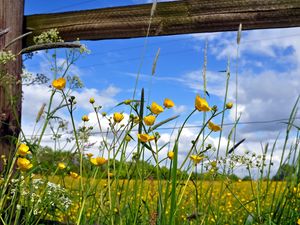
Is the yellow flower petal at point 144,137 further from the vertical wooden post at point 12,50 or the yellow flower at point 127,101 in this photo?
the vertical wooden post at point 12,50

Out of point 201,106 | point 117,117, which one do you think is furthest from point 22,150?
point 201,106

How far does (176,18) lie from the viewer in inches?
132

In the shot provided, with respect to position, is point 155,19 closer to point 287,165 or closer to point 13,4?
point 13,4

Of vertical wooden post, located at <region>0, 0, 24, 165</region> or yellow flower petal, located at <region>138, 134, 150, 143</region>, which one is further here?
vertical wooden post, located at <region>0, 0, 24, 165</region>

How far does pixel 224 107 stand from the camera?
1708 millimetres

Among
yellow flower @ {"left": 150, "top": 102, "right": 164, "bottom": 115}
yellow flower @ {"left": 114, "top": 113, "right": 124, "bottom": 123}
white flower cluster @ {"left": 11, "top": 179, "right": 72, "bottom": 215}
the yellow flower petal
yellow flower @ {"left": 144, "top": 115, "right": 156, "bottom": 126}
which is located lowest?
white flower cluster @ {"left": 11, "top": 179, "right": 72, "bottom": 215}

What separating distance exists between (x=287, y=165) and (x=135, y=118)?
76 cm

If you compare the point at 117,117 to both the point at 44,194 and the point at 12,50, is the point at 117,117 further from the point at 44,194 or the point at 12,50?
the point at 12,50

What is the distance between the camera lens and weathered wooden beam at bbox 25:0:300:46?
127 inches

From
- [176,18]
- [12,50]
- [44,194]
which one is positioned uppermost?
[176,18]

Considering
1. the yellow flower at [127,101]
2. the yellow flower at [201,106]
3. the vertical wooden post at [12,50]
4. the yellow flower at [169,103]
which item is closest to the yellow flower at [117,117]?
the yellow flower at [127,101]

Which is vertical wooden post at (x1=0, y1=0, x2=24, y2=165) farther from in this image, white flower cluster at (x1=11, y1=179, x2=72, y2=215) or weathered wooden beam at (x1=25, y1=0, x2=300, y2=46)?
white flower cluster at (x1=11, y1=179, x2=72, y2=215)

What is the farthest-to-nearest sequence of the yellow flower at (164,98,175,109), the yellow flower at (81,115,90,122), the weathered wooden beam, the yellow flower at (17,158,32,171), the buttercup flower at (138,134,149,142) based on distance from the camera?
the weathered wooden beam → the yellow flower at (81,115,90,122) → the yellow flower at (17,158,32,171) → the yellow flower at (164,98,175,109) → the buttercup flower at (138,134,149,142)

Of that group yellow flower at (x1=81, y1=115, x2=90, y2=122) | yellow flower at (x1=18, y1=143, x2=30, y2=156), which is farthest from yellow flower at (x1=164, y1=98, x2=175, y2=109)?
yellow flower at (x1=18, y1=143, x2=30, y2=156)
